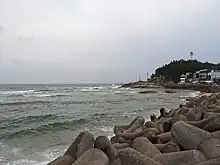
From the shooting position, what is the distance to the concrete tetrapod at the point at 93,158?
13.7 ft

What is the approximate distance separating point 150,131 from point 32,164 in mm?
3055

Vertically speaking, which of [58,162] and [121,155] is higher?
[121,155]

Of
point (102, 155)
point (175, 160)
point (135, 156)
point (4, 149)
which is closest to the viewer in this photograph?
point (135, 156)

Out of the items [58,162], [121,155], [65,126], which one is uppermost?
[121,155]

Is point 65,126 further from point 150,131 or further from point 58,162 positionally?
point 58,162

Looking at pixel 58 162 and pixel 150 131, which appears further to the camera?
pixel 150 131

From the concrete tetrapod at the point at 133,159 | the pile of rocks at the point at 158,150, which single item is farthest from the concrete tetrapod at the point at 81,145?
the concrete tetrapod at the point at 133,159

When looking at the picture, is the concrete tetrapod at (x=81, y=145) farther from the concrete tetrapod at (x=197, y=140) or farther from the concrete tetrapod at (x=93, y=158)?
the concrete tetrapod at (x=197, y=140)

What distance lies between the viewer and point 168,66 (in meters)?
120

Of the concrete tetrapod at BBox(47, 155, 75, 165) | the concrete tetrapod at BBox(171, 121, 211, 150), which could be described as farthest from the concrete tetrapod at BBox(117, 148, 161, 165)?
the concrete tetrapod at BBox(171, 121, 211, 150)

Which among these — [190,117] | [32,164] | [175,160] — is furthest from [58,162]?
[190,117]

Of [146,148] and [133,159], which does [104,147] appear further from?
[133,159]

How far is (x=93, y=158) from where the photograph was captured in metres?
4.28

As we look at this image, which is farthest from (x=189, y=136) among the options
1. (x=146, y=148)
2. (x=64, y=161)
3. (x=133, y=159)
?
(x=64, y=161)
